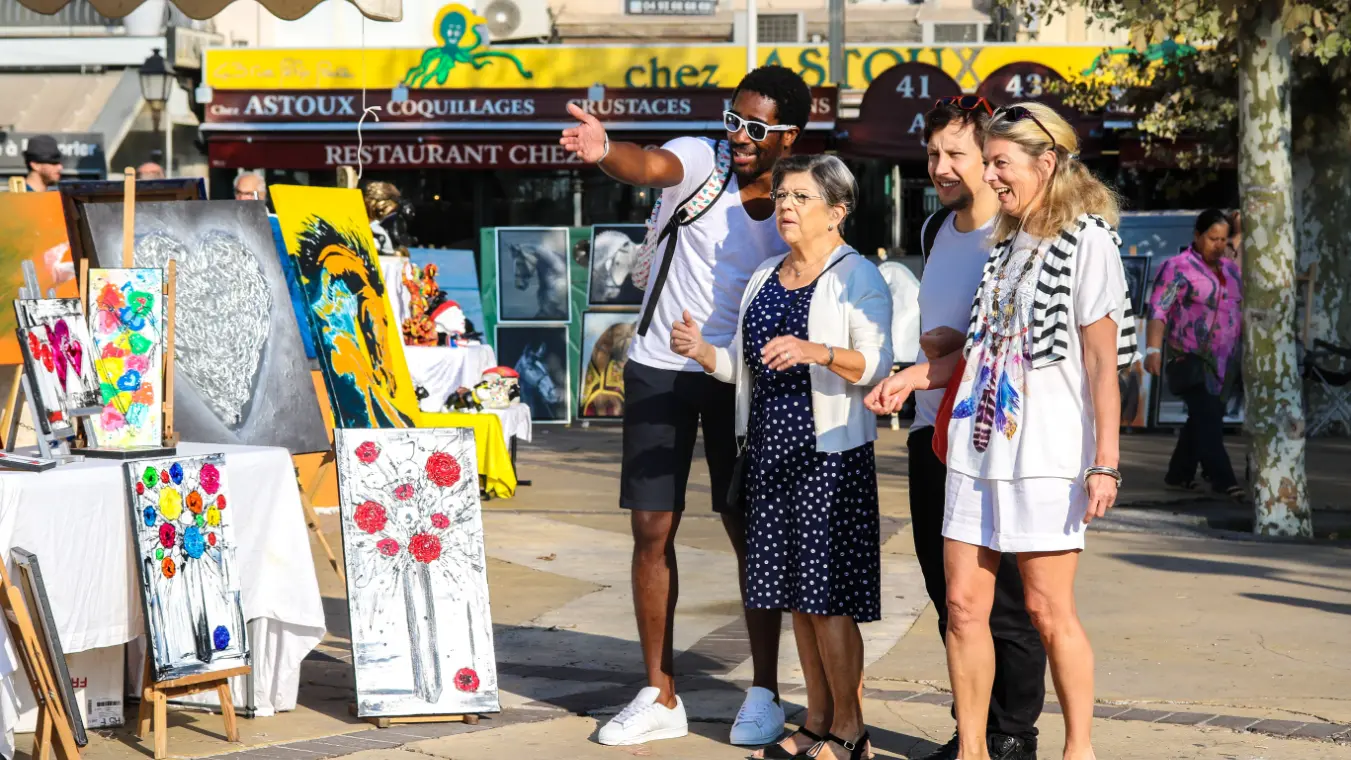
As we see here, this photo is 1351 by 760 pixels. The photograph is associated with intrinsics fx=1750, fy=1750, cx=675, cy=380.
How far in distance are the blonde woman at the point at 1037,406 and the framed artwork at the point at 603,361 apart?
11.3 m

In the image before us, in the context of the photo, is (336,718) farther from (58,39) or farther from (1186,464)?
(58,39)

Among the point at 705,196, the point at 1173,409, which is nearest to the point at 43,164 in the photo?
the point at 705,196

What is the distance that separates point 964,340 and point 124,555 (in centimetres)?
255

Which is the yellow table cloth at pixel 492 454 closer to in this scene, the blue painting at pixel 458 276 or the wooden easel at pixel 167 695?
the blue painting at pixel 458 276

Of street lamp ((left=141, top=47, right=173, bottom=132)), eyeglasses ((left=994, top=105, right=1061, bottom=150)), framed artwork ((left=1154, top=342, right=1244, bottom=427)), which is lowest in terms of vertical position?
framed artwork ((left=1154, top=342, right=1244, bottom=427))

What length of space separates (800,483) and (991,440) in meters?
0.71

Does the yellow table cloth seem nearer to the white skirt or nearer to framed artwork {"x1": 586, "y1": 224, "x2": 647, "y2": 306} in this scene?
framed artwork {"x1": 586, "y1": 224, "x2": 647, "y2": 306}

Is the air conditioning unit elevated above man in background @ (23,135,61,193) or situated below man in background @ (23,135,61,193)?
above

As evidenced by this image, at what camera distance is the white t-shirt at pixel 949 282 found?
4.87 metres

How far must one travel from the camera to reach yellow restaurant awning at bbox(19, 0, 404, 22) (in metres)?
7.21

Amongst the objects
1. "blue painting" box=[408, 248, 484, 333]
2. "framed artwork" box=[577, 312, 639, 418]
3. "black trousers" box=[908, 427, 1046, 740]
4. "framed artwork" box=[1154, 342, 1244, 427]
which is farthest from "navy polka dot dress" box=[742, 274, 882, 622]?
"framed artwork" box=[1154, 342, 1244, 427]

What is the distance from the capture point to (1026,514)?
→ 14.5 ft

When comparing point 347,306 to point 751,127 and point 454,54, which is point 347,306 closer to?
point 751,127

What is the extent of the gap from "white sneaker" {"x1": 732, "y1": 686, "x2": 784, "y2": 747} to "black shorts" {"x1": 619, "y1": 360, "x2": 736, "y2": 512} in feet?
1.97
